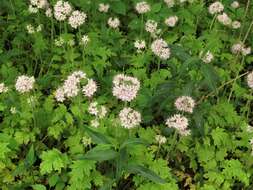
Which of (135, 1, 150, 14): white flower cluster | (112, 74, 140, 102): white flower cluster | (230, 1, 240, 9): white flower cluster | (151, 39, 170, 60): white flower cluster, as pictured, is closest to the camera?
(112, 74, 140, 102): white flower cluster

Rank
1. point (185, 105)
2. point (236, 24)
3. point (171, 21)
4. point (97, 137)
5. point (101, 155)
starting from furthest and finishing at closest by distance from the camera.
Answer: point (236, 24)
point (171, 21)
point (185, 105)
point (97, 137)
point (101, 155)

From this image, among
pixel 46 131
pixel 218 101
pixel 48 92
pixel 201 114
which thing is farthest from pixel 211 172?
pixel 48 92

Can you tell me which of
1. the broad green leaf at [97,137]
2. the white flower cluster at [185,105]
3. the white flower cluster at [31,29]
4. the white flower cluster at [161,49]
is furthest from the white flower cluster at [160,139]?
the white flower cluster at [31,29]

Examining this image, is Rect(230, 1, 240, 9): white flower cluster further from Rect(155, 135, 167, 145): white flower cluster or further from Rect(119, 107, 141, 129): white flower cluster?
Rect(119, 107, 141, 129): white flower cluster

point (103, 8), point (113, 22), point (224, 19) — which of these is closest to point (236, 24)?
point (224, 19)

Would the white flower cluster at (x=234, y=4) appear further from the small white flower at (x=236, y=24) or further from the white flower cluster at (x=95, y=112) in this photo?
the white flower cluster at (x=95, y=112)

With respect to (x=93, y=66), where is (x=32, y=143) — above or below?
below

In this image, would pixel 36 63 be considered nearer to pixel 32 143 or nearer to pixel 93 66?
pixel 93 66

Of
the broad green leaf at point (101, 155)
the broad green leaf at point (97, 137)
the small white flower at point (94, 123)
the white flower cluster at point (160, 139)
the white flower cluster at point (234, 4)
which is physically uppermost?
the white flower cluster at point (234, 4)

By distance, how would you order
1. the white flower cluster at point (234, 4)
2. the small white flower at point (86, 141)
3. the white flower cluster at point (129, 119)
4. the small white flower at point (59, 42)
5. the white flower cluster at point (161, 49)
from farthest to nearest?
the white flower cluster at point (234, 4)
the small white flower at point (59, 42)
the white flower cluster at point (161, 49)
the small white flower at point (86, 141)
the white flower cluster at point (129, 119)

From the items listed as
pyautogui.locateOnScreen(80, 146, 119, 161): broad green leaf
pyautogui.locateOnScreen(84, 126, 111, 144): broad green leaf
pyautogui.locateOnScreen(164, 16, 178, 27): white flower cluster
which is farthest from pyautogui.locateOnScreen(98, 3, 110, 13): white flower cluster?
pyautogui.locateOnScreen(80, 146, 119, 161): broad green leaf

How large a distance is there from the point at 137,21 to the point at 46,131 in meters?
2.13

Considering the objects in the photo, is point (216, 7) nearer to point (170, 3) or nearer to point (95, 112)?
point (170, 3)

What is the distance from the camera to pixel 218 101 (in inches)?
220
